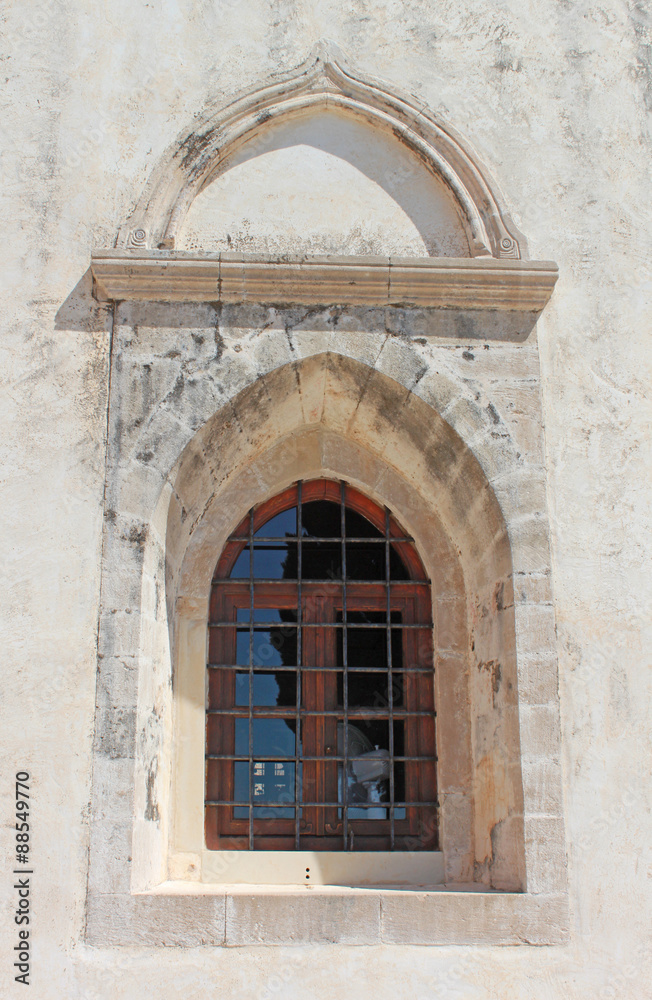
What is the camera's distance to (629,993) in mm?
3055

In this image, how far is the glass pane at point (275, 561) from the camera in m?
3.91

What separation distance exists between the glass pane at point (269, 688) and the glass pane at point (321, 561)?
432 millimetres

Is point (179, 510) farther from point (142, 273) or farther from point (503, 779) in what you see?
point (503, 779)

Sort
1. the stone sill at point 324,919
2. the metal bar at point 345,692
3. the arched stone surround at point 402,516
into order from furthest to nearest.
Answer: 1. the metal bar at point 345,692
2. the arched stone surround at point 402,516
3. the stone sill at point 324,919

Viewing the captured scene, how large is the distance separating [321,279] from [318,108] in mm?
869

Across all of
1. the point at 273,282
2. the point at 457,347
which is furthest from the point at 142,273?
the point at 457,347

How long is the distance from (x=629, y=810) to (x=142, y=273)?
8.80ft

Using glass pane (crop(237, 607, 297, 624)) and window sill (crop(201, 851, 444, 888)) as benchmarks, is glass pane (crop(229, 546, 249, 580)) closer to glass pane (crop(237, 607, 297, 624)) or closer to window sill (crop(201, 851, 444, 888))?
glass pane (crop(237, 607, 297, 624))

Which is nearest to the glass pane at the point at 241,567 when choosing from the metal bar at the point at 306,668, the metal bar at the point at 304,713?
the metal bar at the point at 306,668

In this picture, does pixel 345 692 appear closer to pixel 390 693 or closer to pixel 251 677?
pixel 390 693

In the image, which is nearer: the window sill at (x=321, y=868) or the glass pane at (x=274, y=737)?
the window sill at (x=321, y=868)

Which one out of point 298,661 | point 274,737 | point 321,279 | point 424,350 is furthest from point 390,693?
point 321,279

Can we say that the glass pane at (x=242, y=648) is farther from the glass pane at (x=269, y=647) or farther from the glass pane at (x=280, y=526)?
the glass pane at (x=280, y=526)

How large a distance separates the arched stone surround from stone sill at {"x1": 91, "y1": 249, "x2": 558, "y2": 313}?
8 cm
